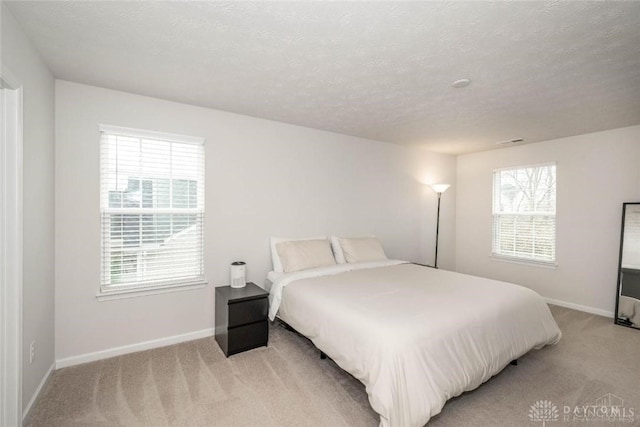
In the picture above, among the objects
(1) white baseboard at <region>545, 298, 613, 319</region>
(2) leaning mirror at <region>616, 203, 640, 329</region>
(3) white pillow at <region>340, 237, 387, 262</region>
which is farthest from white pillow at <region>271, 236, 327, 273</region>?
(2) leaning mirror at <region>616, 203, 640, 329</region>

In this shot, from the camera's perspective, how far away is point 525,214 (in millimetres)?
→ 4562

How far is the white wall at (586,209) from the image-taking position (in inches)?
146

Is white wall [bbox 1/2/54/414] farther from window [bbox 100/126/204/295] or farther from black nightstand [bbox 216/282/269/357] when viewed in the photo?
black nightstand [bbox 216/282/269/357]

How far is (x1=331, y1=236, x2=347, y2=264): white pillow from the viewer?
3848 millimetres

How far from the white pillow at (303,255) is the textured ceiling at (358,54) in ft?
5.12

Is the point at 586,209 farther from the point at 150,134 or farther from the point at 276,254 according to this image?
the point at 150,134

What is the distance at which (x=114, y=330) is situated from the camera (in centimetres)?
270

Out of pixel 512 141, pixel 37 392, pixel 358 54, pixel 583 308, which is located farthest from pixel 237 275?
pixel 583 308

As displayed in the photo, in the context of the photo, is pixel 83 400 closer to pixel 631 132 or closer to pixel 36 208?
pixel 36 208

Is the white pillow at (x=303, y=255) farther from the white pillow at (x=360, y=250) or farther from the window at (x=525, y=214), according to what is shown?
the window at (x=525, y=214)

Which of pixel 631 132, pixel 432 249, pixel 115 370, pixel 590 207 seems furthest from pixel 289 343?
pixel 631 132

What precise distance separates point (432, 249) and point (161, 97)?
473 centimetres

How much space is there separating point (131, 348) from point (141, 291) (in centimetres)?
54

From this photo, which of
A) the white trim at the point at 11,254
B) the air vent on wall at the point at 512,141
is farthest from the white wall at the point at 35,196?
the air vent on wall at the point at 512,141
